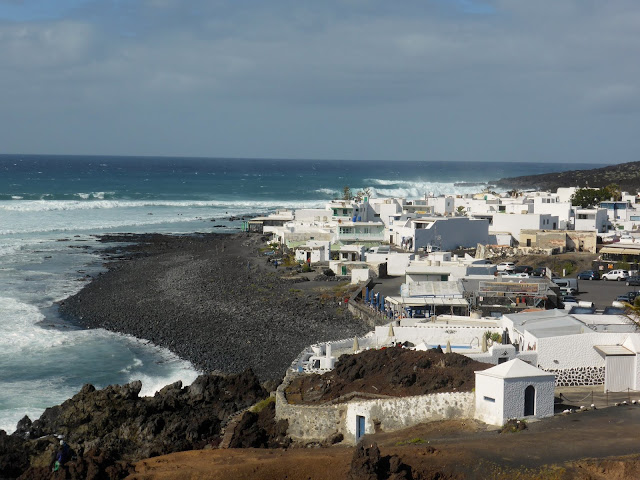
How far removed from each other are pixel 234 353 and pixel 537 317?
11.8m

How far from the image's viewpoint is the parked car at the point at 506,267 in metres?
40.2

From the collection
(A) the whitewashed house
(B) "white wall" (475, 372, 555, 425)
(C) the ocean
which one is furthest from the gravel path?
(B) "white wall" (475, 372, 555, 425)

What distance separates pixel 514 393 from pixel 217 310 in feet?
76.0

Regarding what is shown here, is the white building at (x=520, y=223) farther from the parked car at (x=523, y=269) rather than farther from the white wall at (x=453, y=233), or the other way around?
the parked car at (x=523, y=269)

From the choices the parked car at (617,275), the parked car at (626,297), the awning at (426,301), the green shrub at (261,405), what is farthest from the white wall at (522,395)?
the parked car at (617,275)

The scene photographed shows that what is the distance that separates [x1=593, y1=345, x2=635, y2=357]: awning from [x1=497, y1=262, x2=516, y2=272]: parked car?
1874 cm

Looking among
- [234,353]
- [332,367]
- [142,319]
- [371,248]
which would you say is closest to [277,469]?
[332,367]

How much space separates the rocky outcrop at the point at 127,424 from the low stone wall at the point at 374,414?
273 cm

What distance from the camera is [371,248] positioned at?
49.1 metres

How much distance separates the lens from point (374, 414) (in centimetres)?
1891

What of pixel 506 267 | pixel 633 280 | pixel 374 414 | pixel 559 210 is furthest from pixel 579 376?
pixel 559 210

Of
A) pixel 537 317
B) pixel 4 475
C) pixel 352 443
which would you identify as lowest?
pixel 4 475

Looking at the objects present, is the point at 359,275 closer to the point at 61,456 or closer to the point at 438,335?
the point at 438,335

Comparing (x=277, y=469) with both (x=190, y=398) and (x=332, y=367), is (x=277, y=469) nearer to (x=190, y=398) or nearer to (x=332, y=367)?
(x=332, y=367)
